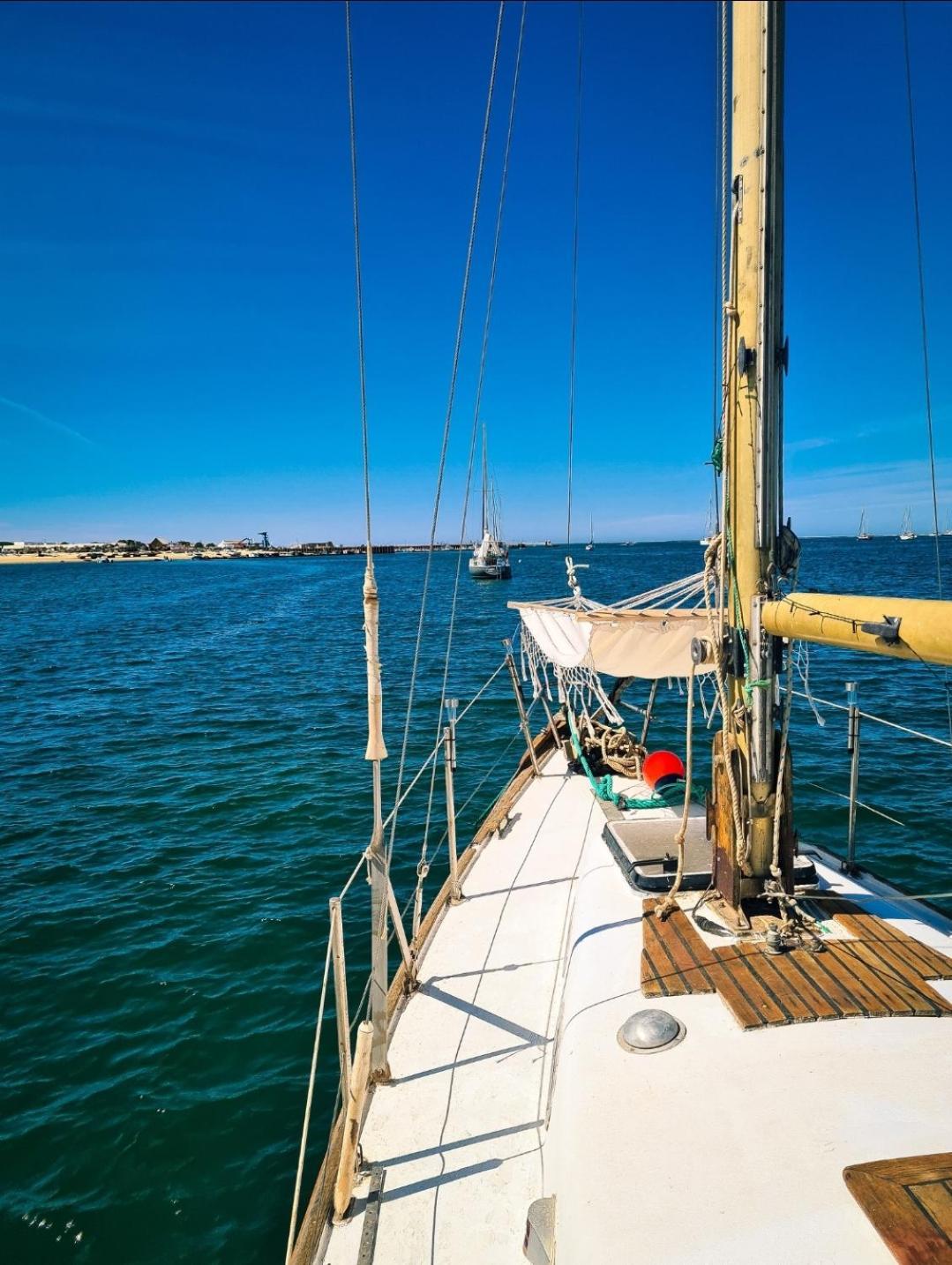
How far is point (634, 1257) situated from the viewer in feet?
10.9

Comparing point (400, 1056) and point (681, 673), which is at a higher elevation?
point (681, 673)

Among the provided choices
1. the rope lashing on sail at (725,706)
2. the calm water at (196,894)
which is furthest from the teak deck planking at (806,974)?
the calm water at (196,894)

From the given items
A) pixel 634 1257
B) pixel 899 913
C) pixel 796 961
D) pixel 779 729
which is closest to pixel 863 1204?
pixel 634 1257

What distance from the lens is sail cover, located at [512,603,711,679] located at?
33.2 ft

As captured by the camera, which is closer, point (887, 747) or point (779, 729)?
point (779, 729)

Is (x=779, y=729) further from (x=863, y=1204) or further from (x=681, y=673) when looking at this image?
(x=681, y=673)

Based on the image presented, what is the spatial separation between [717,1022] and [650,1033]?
0.48 metres

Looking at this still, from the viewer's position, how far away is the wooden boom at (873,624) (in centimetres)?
387

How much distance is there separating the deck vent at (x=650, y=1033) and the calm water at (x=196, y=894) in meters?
3.32

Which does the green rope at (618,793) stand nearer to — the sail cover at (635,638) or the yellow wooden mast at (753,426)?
the sail cover at (635,638)

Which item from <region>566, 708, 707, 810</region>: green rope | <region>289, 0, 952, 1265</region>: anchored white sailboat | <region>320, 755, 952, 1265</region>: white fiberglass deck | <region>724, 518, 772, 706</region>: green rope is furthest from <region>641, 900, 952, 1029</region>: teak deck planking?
<region>566, 708, 707, 810</region>: green rope

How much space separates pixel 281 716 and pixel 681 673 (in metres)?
14.8

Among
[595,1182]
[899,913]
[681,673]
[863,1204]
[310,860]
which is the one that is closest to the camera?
[863,1204]

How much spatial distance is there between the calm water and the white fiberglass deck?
180 centimetres
